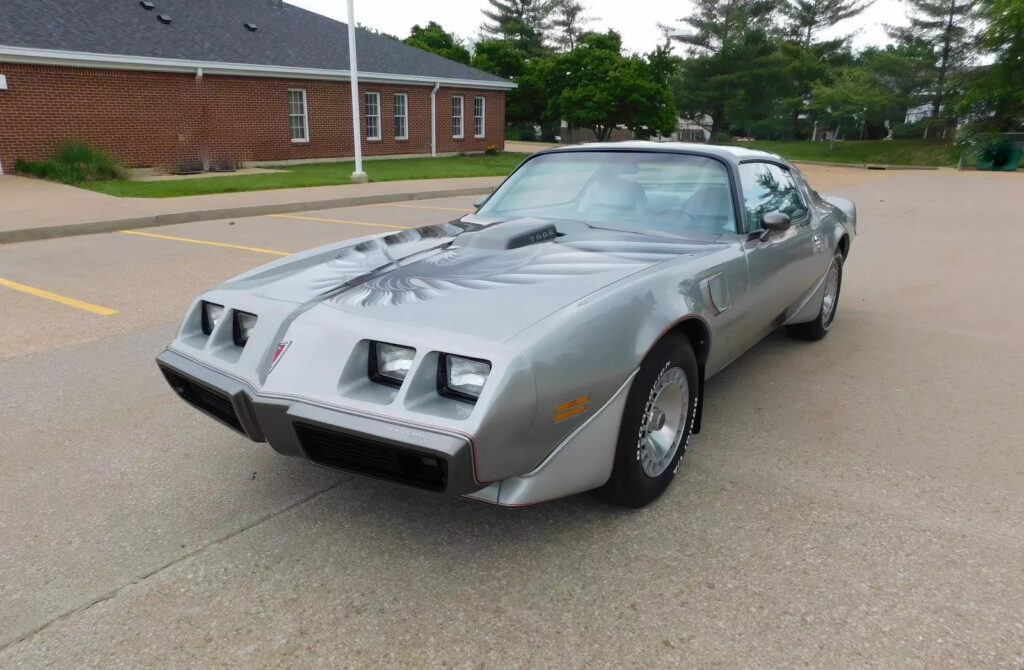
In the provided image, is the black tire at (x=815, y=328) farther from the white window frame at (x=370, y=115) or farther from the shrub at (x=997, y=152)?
the shrub at (x=997, y=152)

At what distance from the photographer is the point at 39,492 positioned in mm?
3090

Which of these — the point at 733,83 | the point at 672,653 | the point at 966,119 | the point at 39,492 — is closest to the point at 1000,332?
the point at 672,653

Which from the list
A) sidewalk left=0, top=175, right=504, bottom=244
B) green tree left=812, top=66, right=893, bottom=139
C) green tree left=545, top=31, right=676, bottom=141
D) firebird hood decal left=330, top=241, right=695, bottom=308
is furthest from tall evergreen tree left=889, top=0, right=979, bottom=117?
firebird hood decal left=330, top=241, right=695, bottom=308

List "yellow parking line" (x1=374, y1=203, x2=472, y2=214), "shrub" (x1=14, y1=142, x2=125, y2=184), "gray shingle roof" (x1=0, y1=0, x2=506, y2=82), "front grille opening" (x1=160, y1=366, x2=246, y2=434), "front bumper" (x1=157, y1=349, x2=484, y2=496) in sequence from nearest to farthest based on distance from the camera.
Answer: "front bumper" (x1=157, y1=349, x2=484, y2=496), "front grille opening" (x1=160, y1=366, x2=246, y2=434), "yellow parking line" (x1=374, y1=203, x2=472, y2=214), "shrub" (x1=14, y1=142, x2=125, y2=184), "gray shingle roof" (x1=0, y1=0, x2=506, y2=82)

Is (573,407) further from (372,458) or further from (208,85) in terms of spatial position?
(208,85)

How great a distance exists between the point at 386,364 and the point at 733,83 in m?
55.9

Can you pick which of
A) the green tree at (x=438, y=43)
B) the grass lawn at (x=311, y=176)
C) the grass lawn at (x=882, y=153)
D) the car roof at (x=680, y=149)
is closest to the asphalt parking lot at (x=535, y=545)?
the car roof at (x=680, y=149)

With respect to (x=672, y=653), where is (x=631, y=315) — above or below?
above

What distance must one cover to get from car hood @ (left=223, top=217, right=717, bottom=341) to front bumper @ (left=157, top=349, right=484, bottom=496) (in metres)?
0.37

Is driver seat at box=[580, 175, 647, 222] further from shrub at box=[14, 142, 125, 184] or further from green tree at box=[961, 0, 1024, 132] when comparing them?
green tree at box=[961, 0, 1024, 132]

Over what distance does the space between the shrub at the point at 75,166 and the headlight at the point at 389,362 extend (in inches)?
639

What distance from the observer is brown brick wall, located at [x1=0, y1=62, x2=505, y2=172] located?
17.0 m

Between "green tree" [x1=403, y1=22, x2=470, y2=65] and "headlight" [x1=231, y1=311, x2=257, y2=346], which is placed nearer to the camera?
"headlight" [x1=231, y1=311, x2=257, y2=346]

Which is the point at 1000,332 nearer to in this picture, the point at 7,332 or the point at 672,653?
the point at 672,653
